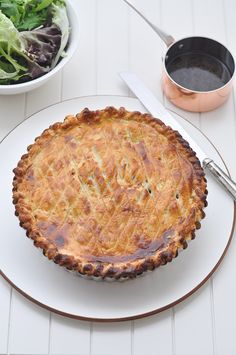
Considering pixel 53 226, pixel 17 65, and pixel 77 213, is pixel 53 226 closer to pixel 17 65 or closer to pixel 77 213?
pixel 77 213

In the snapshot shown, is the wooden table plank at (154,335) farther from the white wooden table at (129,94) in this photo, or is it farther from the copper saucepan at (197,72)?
the copper saucepan at (197,72)

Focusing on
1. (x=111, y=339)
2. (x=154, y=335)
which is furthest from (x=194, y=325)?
(x=111, y=339)

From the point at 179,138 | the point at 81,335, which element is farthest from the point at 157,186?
the point at 81,335

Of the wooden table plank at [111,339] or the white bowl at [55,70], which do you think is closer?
the wooden table plank at [111,339]

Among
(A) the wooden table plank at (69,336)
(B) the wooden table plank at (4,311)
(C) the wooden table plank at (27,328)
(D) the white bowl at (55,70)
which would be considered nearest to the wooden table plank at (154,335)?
(A) the wooden table plank at (69,336)

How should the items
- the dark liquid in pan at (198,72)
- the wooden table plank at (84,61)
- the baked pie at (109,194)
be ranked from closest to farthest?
the baked pie at (109,194) → the dark liquid in pan at (198,72) → the wooden table plank at (84,61)

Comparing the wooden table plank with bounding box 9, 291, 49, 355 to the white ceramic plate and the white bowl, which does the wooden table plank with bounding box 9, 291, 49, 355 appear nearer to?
the white ceramic plate

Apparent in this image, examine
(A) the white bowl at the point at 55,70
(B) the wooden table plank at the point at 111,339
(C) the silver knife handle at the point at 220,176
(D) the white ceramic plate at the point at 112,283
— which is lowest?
(B) the wooden table plank at the point at 111,339
